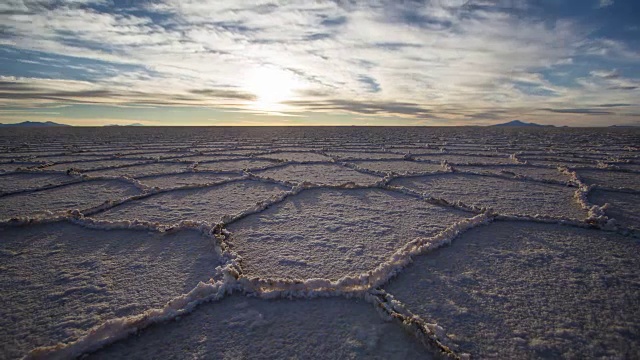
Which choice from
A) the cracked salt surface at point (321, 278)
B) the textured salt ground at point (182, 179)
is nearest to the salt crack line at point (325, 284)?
the cracked salt surface at point (321, 278)

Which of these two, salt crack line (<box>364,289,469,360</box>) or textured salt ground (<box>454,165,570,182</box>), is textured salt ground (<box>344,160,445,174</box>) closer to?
textured salt ground (<box>454,165,570,182</box>)

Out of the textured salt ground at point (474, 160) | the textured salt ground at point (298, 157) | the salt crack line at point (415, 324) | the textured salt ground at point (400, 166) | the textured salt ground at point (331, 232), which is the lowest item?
the salt crack line at point (415, 324)

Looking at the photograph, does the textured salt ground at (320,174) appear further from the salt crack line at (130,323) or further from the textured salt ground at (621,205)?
the salt crack line at (130,323)

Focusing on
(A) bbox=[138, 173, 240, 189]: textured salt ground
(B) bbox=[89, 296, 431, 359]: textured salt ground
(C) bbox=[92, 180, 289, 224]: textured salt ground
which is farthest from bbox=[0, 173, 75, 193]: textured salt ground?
(B) bbox=[89, 296, 431, 359]: textured salt ground

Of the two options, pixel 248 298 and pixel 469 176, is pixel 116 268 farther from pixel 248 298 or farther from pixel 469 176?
pixel 469 176

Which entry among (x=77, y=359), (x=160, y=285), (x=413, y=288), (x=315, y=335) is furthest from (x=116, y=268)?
(x=413, y=288)
